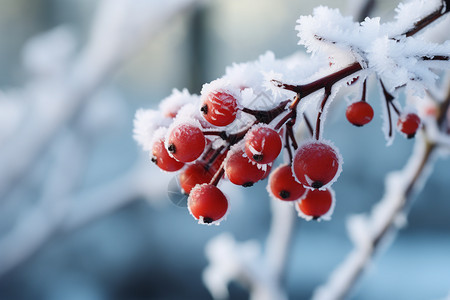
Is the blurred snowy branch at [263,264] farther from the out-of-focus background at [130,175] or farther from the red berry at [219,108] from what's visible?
the out-of-focus background at [130,175]

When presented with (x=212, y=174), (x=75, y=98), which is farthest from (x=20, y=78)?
(x=212, y=174)

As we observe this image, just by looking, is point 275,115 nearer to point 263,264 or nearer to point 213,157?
point 213,157

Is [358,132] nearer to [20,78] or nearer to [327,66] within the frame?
[20,78]

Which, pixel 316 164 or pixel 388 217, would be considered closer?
pixel 316 164

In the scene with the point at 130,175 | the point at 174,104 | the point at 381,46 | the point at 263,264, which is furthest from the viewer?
the point at 130,175

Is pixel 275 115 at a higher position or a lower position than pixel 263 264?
lower

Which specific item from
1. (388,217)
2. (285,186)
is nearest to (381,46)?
(285,186)

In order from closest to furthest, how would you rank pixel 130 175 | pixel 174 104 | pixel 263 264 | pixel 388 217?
1. pixel 174 104
2. pixel 388 217
3. pixel 263 264
4. pixel 130 175

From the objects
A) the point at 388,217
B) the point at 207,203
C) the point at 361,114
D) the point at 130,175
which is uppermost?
the point at 130,175
